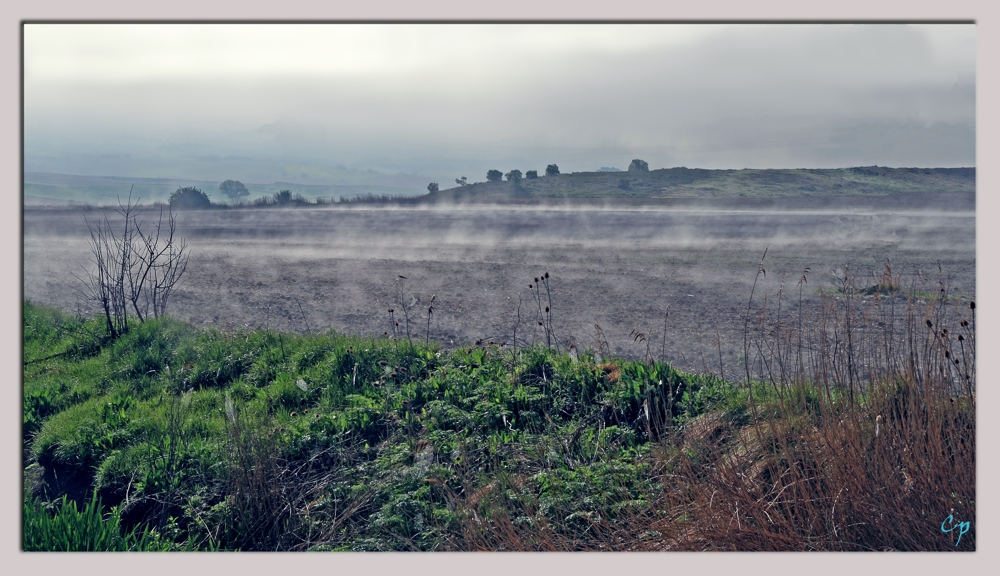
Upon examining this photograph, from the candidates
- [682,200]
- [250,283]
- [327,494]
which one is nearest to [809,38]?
[682,200]

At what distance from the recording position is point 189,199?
549 centimetres

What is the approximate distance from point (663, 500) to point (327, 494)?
182 cm

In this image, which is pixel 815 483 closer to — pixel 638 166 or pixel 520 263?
pixel 638 166

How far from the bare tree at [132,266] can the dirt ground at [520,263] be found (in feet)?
0.33

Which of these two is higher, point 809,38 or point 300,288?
point 809,38

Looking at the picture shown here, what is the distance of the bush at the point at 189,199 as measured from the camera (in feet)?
17.8

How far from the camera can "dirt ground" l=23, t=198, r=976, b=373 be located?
16.9 feet

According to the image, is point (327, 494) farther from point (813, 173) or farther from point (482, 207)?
point (813, 173)

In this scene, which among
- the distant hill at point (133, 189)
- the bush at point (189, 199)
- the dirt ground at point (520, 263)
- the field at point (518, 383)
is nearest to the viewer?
the field at point (518, 383)

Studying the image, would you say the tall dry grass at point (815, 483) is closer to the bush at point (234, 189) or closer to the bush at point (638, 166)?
the bush at point (638, 166)

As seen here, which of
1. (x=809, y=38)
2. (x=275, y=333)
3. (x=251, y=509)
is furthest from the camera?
(x=275, y=333)

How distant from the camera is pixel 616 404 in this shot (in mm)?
4227

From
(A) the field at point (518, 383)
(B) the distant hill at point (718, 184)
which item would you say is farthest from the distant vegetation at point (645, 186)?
(A) the field at point (518, 383)

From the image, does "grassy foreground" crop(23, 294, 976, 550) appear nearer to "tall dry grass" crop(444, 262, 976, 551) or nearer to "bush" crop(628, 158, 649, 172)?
"tall dry grass" crop(444, 262, 976, 551)
